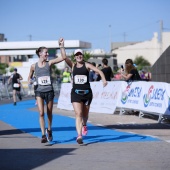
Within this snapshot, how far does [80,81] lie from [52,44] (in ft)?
77.7

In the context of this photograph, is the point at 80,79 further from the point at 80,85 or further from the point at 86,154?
the point at 86,154

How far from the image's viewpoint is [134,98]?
17.5 metres

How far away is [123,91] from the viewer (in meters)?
18.3

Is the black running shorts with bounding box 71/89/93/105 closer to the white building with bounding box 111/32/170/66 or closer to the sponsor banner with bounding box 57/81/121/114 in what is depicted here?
the sponsor banner with bounding box 57/81/121/114

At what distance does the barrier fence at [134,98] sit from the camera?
50.0 ft

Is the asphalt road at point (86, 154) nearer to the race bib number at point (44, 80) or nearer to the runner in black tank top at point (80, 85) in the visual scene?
the runner in black tank top at point (80, 85)

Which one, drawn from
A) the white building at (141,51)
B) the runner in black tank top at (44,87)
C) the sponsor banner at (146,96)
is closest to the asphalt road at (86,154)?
the runner in black tank top at (44,87)

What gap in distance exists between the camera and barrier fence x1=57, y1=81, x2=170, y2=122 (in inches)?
600

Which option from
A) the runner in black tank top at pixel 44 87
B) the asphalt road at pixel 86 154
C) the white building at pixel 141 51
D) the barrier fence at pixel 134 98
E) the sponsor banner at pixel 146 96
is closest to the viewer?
the asphalt road at pixel 86 154

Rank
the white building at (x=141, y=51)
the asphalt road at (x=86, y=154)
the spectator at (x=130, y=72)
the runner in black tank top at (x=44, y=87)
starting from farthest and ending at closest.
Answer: the white building at (x=141, y=51) < the spectator at (x=130, y=72) < the runner in black tank top at (x=44, y=87) < the asphalt road at (x=86, y=154)

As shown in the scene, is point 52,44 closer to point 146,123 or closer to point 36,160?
point 146,123

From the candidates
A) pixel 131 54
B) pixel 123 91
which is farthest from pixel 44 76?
pixel 131 54

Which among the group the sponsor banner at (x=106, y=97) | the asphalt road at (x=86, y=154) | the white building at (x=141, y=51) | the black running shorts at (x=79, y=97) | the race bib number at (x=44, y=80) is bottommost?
the asphalt road at (x=86, y=154)

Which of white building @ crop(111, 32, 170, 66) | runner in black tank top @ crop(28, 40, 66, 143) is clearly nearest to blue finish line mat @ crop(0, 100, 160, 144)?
runner in black tank top @ crop(28, 40, 66, 143)
